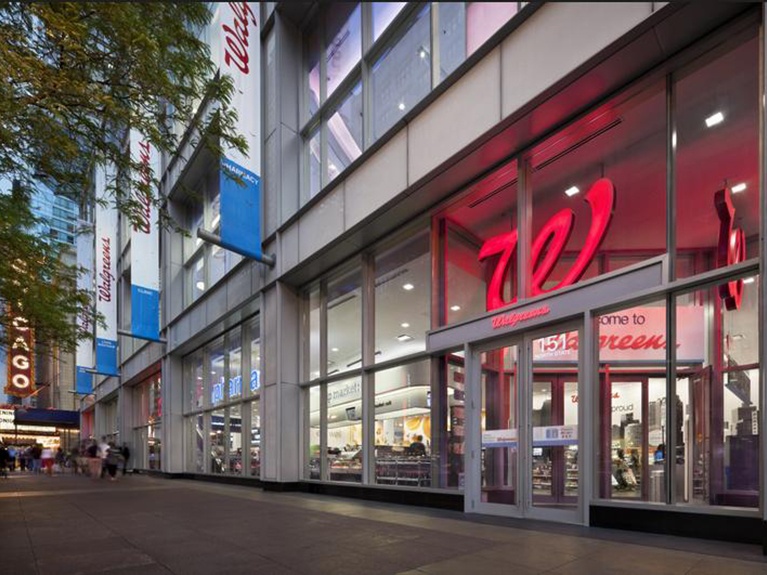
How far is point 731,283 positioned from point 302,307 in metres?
10.9

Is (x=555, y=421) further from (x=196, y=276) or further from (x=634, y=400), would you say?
(x=196, y=276)

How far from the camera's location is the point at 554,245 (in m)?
8.66

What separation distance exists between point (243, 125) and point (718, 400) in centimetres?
1098

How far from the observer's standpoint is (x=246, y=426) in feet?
58.7

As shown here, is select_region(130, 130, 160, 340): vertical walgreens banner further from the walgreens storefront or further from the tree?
the walgreens storefront

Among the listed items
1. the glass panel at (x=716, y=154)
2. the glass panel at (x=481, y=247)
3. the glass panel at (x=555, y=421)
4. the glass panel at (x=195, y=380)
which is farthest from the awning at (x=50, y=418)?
the glass panel at (x=716, y=154)

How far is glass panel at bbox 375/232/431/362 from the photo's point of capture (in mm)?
11359

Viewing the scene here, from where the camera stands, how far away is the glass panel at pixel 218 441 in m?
20.0

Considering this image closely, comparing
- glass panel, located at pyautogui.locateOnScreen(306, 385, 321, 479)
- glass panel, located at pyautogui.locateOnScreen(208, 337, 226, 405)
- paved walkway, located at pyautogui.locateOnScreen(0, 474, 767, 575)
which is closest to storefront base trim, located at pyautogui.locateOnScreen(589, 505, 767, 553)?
paved walkway, located at pyautogui.locateOnScreen(0, 474, 767, 575)

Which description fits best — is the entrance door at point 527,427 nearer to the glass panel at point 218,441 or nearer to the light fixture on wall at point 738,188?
the light fixture on wall at point 738,188

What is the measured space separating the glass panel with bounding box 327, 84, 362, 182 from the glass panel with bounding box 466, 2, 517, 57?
400 centimetres

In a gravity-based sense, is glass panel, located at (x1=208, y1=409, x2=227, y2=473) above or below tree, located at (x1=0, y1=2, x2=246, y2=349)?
below

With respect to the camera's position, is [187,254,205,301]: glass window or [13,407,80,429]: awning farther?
[13,407,80,429]: awning

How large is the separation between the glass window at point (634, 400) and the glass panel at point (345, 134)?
715 cm
